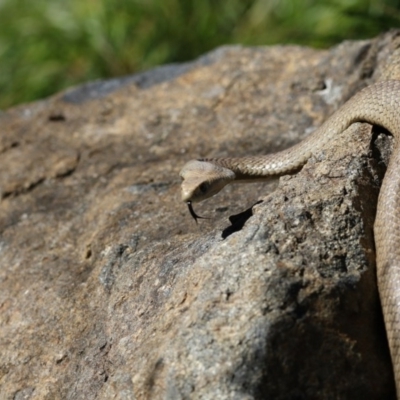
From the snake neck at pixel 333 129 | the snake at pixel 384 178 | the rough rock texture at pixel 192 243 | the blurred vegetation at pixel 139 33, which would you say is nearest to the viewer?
the rough rock texture at pixel 192 243

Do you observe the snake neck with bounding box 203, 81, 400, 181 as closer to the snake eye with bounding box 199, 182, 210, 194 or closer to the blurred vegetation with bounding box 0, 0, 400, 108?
the snake eye with bounding box 199, 182, 210, 194

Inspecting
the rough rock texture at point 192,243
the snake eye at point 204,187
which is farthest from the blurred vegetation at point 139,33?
the snake eye at point 204,187

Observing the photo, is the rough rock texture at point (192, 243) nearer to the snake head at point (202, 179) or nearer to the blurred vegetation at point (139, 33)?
the snake head at point (202, 179)

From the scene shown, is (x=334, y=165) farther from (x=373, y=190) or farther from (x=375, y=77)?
(x=375, y=77)

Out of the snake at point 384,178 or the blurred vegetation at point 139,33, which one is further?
the blurred vegetation at point 139,33

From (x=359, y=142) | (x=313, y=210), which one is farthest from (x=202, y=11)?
(x=313, y=210)

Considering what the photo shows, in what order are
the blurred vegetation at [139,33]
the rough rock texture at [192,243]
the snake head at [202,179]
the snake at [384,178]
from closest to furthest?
1. the rough rock texture at [192,243]
2. the snake at [384,178]
3. the snake head at [202,179]
4. the blurred vegetation at [139,33]
